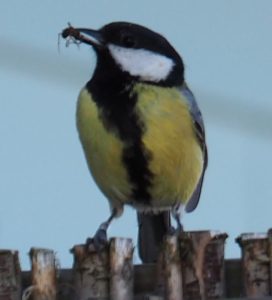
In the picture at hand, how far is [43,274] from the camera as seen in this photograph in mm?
2215

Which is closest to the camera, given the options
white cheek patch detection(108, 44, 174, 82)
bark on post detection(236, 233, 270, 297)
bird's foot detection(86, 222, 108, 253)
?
bark on post detection(236, 233, 270, 297)

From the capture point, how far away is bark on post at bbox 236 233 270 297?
2.14 metres

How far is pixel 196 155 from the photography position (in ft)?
10.2

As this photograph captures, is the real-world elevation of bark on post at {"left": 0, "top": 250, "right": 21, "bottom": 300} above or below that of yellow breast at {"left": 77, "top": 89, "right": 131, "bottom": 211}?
below

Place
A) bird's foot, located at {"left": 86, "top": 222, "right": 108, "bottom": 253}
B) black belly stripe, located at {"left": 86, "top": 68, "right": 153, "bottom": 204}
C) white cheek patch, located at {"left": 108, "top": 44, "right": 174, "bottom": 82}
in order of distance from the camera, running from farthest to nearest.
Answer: white cheek patch, located at {"left": 108, "top": 44, "right": 174, "bottom": 82}
black belly stripe, located at {"left": 86, "top": 68, "right": 153, "bottom": 204}
bird's foot, located at {"left": 86, "top": 222, "right": 108, "bottom": 253}

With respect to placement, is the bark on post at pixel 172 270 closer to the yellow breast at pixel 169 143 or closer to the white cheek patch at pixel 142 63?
the yellow breast at pixel 169 143

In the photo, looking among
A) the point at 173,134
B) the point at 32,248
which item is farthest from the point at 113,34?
the point at 32,248

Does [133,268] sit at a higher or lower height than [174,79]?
lower

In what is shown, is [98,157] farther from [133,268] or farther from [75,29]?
[133,268]

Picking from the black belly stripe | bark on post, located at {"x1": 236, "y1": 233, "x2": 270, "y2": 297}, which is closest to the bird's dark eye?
the black belly stripe

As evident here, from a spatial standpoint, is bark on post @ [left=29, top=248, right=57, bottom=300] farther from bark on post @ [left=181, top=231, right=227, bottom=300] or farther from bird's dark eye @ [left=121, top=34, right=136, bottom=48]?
bird's dark eye @ [left=121, top=34, right=136, bottom=48]

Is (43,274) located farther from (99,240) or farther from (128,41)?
(128,41)

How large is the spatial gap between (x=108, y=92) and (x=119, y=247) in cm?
88

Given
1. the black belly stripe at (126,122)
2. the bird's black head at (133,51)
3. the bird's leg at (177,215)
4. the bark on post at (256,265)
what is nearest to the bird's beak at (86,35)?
the bird's black head at (133,51)
